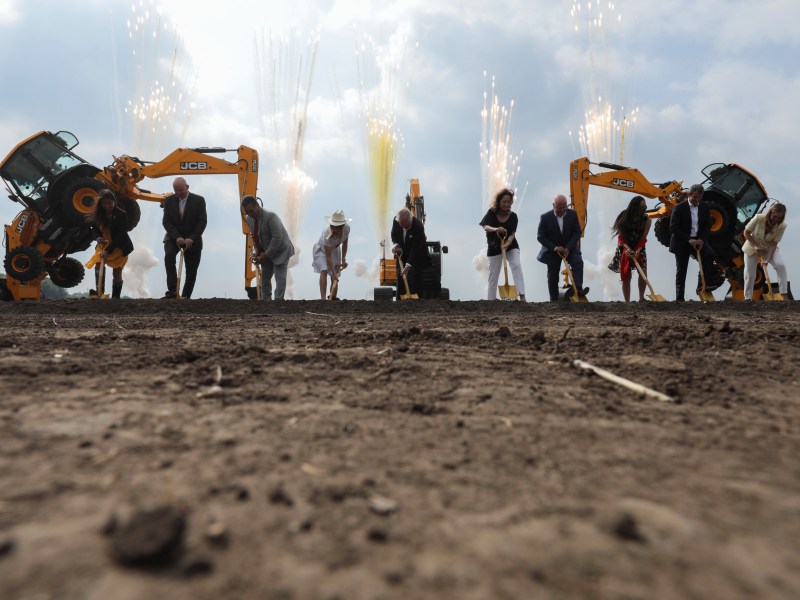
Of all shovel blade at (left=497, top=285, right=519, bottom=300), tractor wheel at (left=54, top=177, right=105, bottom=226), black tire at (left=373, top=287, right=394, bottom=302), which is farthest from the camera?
black tire at (left=373, top=287, right=394, bottom=302)

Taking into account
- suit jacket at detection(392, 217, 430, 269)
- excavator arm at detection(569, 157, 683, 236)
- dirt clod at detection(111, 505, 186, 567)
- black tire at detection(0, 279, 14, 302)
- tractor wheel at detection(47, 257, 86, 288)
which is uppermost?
excavator arm at detection(569, 157, 683, 236)

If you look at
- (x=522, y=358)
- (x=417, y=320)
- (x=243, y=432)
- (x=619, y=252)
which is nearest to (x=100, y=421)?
(x=243, y=432)

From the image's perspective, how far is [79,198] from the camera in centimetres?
1052

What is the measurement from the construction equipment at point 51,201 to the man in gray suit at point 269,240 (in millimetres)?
2399

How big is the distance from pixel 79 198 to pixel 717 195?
44.7ft

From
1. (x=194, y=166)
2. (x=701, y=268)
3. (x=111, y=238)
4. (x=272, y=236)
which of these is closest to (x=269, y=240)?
(x=272, y=236)

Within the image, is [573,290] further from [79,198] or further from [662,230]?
[79,198]

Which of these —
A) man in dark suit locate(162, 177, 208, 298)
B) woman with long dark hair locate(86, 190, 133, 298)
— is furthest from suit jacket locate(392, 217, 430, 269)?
woman with long dark hair locate(86, 190, 133, 298)

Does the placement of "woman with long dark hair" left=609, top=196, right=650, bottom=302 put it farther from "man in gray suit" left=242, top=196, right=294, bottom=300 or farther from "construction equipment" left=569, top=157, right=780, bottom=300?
"man in gray suit" left=242, top=196, right=294, bottom=300

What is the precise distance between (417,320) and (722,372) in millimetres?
3320

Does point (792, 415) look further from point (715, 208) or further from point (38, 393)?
point (715, 208)

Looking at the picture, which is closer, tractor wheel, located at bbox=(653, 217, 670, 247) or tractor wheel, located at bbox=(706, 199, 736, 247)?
tractor wheel, located at bbox=(706, 199, 736, 247)

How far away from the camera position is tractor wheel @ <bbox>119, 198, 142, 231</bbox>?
10.8 meters

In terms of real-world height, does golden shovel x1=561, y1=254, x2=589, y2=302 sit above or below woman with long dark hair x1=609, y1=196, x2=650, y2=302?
below
